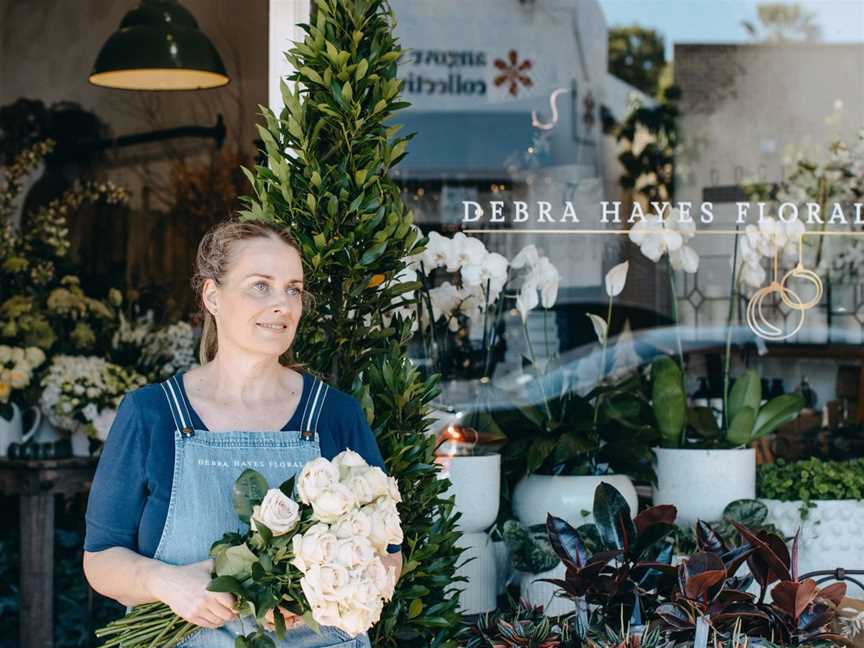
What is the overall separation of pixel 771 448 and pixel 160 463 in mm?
2562

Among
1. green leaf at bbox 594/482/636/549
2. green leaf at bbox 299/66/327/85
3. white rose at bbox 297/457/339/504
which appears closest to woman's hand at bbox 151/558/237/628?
white rose at bbox 297/457/339/504

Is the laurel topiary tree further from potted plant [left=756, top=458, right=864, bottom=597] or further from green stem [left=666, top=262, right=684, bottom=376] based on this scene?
green stem [left=666, top=262, right=684, bottom=376]

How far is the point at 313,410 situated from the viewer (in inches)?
85.4

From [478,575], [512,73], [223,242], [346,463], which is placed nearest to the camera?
[346,463]

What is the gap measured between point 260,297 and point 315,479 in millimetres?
430

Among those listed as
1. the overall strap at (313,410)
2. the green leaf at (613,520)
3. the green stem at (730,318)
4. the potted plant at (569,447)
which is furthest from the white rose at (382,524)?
the green stem at (730,318)

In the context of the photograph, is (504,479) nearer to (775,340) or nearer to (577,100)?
(775,340)

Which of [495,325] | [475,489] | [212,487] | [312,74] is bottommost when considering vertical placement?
[475,489]

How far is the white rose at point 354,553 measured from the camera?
1732 millimetres

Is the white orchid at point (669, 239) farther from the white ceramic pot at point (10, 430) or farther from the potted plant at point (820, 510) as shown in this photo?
the white ceramic pot at point (10, 430)

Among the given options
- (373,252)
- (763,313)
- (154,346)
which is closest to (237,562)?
(373,252)

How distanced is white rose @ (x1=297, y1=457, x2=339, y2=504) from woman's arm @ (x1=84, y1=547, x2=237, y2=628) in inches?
8.2

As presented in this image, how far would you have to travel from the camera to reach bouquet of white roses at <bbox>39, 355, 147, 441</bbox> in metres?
4.30

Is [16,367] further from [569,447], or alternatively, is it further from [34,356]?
[569,447]
